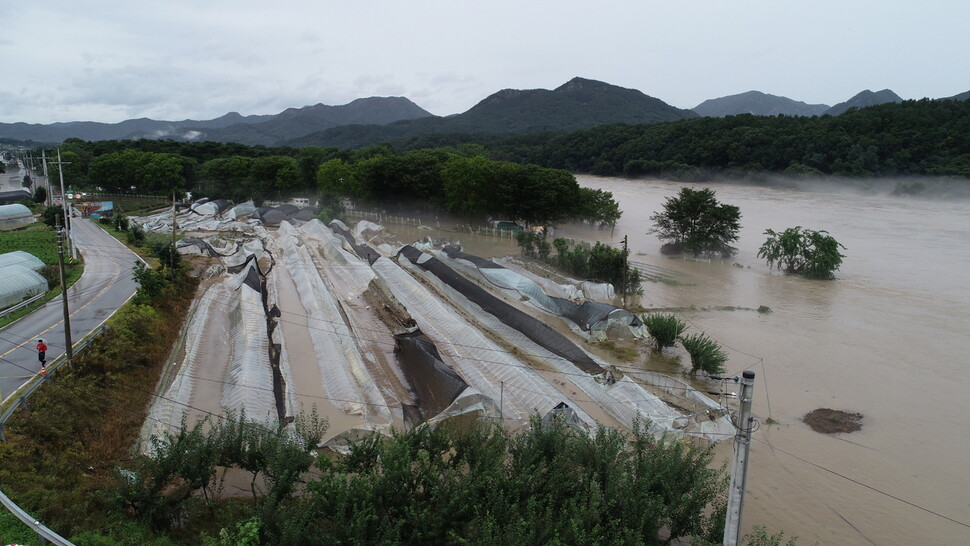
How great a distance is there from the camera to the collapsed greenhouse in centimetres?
1143

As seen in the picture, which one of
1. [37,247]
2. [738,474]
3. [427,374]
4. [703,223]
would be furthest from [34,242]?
[703,223]

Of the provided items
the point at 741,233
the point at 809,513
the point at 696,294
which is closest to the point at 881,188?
the point at 741,233

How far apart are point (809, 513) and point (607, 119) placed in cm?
13949

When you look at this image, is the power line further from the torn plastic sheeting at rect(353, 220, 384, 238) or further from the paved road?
the torn plastic sheeting at rect(353, 220, 384, 238)

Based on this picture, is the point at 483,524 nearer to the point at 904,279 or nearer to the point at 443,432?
the point at 443,432

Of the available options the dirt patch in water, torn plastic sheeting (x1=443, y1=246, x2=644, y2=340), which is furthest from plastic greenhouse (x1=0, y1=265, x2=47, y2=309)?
the dirt patch in water

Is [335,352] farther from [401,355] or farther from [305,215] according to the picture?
[305,215]

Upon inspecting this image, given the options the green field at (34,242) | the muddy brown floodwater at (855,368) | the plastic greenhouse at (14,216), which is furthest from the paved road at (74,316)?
the plastic greenhouse at (14,216)

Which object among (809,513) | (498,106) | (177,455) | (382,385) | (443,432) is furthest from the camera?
(498,106)

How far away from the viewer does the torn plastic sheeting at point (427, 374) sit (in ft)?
37.1

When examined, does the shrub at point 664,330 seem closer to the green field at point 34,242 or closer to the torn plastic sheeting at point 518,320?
the torn plastic sheeting at point 518,320

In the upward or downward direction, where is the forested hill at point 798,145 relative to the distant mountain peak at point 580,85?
downward

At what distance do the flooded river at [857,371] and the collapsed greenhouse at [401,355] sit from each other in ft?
6.20

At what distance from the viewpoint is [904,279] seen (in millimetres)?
24766
